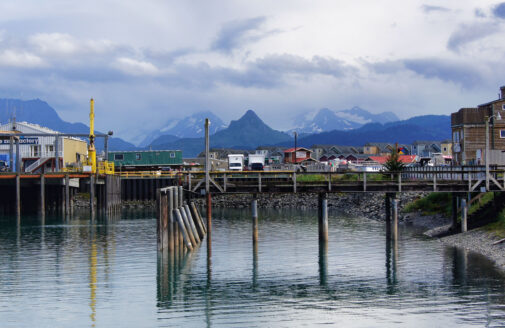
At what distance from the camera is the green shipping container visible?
11781 centimetres

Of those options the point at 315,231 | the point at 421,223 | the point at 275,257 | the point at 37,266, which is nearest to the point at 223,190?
the point at 275,257

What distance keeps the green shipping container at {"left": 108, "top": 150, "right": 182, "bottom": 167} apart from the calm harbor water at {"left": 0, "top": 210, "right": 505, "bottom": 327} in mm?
62327

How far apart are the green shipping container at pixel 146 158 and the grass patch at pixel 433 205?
5677 cm

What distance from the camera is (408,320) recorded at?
26.0 m

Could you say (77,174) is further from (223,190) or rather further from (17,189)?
(223,190)

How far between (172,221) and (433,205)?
33.8 m

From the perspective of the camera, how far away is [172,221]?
41750 millimetres

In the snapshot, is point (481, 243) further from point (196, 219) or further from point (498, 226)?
point (196, 219)

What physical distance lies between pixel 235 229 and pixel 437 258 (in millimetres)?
26256

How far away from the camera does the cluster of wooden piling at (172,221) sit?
40.3 m

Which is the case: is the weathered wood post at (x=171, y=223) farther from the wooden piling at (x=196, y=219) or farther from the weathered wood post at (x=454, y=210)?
the weathered wood post at (x=454, y=210)

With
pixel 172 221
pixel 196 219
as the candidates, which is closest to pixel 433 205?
pixel 196 219

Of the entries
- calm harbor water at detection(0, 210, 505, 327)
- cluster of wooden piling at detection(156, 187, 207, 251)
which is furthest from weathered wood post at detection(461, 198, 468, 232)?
Result: cluster of wooden piling at detection(156, 187, 207, 251)

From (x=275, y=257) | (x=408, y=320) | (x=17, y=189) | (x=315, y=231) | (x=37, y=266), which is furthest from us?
(x=17, y=189)
